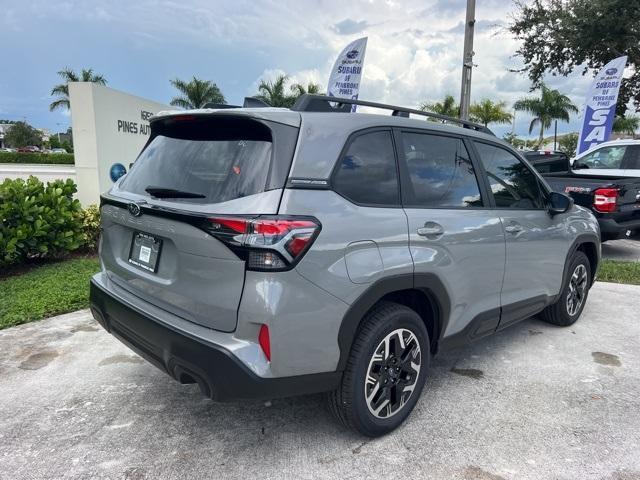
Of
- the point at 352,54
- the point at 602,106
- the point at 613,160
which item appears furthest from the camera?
the point at 602,106

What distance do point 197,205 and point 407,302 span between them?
1.32 metres

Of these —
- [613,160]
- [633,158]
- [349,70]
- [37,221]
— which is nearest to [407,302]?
[37,221]

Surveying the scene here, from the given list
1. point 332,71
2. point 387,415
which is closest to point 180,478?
point 387,415

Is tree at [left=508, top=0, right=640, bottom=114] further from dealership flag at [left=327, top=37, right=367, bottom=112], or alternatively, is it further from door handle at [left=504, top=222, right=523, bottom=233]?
door handle at [left=504, top=222, right=523, bottom=233]

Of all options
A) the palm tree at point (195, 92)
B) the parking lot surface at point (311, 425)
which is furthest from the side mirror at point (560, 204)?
the palm tree at point (195, 92)

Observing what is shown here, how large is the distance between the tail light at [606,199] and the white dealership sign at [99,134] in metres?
7.06

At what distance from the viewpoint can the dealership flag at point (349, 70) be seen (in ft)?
36.7

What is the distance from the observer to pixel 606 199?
698 centimetres

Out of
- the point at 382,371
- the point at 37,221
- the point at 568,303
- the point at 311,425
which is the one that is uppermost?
the point at 37,221

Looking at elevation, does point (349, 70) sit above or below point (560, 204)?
above

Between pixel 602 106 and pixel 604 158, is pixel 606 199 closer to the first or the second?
pixel 604 158

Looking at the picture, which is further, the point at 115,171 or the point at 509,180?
the point at 115,171

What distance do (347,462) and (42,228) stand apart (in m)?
4.97

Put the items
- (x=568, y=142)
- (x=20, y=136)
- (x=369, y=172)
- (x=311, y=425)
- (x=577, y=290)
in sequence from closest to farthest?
(x=369, y=172) < (x=311, y=425) < (x=577, y=290) < (x=568, y=142) < (x=20, y=136)
